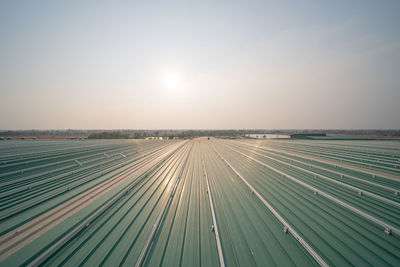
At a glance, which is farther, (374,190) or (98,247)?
(374,190)

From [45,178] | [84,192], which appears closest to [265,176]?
[84,192]

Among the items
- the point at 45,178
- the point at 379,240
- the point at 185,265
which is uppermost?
the point at 45,178

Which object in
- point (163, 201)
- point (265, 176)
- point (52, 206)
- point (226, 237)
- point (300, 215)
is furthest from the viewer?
point (265, 176)

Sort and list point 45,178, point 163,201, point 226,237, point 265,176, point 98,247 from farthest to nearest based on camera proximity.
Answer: point 265,176
point 45,178
point 163,201
point 226,237
point 98,247

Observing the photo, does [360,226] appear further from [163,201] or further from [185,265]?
[163,201]

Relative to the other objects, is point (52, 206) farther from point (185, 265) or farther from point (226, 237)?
point (226, 237)

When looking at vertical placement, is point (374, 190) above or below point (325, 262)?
above
